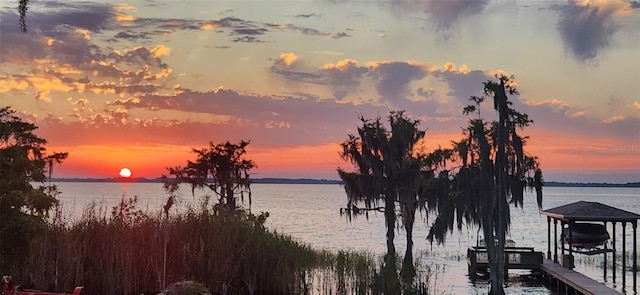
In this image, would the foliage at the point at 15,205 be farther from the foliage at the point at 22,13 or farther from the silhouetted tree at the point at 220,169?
the silhouetted tree at the point at 220,169

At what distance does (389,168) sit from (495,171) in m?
8.11

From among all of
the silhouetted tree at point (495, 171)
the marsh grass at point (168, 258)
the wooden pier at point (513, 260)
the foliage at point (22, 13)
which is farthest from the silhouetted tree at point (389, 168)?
the foliage at point (22, 13)

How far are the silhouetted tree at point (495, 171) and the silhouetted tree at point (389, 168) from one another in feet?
20.6

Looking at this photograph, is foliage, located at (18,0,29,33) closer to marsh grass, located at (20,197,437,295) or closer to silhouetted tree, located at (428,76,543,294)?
marsh grass, located at (20,197,437,295)

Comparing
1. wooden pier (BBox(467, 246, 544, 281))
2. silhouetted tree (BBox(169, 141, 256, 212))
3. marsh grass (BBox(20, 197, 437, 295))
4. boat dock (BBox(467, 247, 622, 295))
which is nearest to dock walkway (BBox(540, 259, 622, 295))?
boat dock (BBox(467, 247, 622, 295))

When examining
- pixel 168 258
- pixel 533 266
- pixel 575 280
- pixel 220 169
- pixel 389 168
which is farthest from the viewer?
pixel 220 169

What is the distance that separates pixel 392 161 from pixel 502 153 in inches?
321

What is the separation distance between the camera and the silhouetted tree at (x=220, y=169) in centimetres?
3839

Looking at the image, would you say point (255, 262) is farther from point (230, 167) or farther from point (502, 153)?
point (230, 167)

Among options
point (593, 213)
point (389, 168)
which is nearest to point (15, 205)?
point (389, 168)

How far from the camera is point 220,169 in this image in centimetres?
3894

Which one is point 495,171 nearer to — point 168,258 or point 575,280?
point 575,280

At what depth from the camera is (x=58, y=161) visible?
2908cm

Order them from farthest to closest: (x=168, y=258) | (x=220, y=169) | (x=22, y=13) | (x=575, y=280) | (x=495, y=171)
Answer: (x=220, y=169) → (x=575, y=280) → (x=495, y=171) → (x=168, y=258) → (x=22, y=13)
